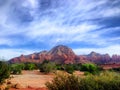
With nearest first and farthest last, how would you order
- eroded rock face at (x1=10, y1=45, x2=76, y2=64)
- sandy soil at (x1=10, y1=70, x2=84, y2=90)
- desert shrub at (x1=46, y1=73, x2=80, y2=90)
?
desert shrub at (x1=46, y1=73, x2=80, y2=90) → sandy soil at (x1=10, y1=70, x2=84, y2=90) → eroded rock face at (x1=10, y1=45, x2=76, y2=64)

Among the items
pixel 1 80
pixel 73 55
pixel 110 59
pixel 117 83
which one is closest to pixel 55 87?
pixel 117 83

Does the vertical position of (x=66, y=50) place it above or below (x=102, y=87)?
above

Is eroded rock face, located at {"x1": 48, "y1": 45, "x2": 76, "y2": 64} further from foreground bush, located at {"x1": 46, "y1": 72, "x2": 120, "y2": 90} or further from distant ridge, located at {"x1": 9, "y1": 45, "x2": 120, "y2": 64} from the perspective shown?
foreground bush, located at {"x1": 46, "y1": 72, "x2": 120, "y2": 90}

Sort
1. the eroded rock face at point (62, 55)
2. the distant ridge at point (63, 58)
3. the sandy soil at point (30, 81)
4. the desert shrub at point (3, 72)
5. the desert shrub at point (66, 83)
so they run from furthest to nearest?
1. the distant ridge at point (63, 58)
2. the eroded rock face at point (62, 55)
3. the sandy soil at point (30, 81)
4. the desert shrub at point (3, 72)
5. the desert shrub at point (66, 83)

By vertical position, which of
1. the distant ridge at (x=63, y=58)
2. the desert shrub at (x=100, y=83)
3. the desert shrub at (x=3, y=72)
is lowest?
the desert shrub at (x=100, y=83)

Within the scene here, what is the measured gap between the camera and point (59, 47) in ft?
587

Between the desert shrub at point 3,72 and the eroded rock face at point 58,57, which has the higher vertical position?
the eroded rock face at point 58,57

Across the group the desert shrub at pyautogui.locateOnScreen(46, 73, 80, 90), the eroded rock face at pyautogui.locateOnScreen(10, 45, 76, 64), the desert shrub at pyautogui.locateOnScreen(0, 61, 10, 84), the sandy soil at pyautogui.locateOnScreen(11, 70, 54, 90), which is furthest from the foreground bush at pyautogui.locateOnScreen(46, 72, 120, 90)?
the eroded rock face at pyautogui.locateOnScreen(10, 45, 76, 64)

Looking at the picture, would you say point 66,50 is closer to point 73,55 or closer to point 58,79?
point 73,55

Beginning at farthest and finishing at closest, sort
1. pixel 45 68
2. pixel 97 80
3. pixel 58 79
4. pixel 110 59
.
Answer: pixel 110 59 < pixel 45 68 < pixel 58 79 < pixel 97 80

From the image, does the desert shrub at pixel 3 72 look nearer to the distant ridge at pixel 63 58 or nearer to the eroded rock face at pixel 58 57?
the eroded rock face at pixel 58 57

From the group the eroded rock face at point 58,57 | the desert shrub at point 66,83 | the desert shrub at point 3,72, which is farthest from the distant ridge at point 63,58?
the desert shrub at point 66,83

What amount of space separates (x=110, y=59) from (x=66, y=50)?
3575 cm

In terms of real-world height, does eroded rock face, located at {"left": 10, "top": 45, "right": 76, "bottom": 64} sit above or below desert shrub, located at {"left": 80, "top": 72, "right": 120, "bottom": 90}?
above
